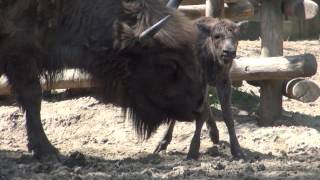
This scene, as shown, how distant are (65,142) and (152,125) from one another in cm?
212

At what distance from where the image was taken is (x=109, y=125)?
8844 millimetres

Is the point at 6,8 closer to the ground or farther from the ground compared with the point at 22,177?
farther from the ground

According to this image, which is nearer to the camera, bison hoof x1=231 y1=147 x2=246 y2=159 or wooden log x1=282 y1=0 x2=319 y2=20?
bison hoof x1=231 y1=147 x2=246 y2=159

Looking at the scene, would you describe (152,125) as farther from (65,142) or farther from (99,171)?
(65,142)

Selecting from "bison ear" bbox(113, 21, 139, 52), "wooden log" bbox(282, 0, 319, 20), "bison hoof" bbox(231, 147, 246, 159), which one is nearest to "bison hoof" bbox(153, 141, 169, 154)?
"bison hoof" bbox(231, 147, 246, 159)

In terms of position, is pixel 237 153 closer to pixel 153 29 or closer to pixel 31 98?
pixel 153 29

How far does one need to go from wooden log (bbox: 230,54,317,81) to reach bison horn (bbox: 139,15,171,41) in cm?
266

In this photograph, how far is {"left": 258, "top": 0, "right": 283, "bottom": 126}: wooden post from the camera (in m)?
8.79

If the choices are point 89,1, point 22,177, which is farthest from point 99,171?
point 89,1

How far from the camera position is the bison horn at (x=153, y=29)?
6.14 meters

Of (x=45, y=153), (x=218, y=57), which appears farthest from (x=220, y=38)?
(x=45, y=153)

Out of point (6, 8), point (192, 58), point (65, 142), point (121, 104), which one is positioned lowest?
point (65, 142)

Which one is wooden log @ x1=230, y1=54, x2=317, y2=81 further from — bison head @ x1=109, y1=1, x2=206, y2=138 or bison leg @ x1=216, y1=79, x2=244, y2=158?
bison head @ x1=109, y1=1, x2=206, y2=138

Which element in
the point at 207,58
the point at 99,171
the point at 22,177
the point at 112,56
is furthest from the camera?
the point at 207,58
